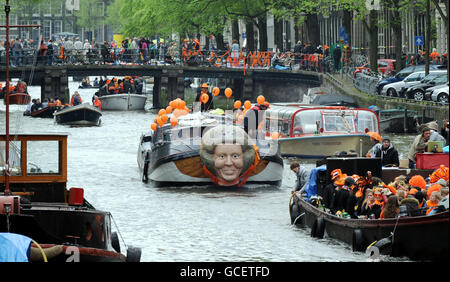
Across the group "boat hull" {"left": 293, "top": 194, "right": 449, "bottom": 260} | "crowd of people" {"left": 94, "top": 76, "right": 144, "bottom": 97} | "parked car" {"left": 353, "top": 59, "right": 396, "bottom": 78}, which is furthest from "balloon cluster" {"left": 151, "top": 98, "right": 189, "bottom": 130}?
"crowd of people" {"left": 94, "top": 76, "right": 144, "bottom": 97}

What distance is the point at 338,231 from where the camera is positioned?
74.3 feet

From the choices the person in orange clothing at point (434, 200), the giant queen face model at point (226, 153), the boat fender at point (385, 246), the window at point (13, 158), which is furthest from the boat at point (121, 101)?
the person in orange clothing at point (434, 200)

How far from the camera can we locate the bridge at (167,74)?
67500mm

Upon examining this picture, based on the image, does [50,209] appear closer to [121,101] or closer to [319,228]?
[319,228]

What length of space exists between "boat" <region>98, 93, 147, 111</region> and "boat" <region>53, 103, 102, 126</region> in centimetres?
1160

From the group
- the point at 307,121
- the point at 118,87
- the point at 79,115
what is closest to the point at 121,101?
the point at 118,87

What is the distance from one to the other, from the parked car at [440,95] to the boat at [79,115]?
1670cm

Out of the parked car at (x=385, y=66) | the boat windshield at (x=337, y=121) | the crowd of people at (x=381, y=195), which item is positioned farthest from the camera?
the parked car at (x=385, y=66)

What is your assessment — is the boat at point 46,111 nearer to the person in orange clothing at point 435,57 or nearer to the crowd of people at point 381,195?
the person in orange clothing at point 435,57

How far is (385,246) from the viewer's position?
2038 centimetres

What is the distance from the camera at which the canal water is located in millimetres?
23188
